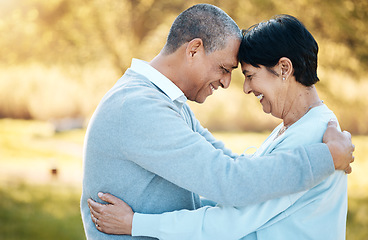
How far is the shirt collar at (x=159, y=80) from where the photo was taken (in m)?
1.75

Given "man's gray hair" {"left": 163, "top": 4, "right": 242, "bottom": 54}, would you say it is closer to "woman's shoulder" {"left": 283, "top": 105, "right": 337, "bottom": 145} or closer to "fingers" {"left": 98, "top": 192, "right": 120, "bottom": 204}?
"woman's shoulder" {"left": 283, "top": 105, "right": 337, "bottom": 145}

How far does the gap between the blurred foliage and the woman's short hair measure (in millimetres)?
2993

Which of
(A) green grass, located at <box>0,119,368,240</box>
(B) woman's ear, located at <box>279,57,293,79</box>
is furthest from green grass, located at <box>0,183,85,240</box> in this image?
(B) woman's ear, located at <box>279,57,293,79</box>

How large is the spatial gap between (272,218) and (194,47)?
82 centimetres

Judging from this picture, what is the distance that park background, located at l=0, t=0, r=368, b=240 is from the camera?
4637 millimetres

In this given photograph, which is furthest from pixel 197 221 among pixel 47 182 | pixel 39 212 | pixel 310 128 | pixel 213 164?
pixel 47 182

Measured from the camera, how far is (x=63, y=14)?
5023 mm

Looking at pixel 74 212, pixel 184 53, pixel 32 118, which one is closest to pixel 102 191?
pixel 184 53

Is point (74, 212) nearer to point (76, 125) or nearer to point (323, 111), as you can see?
point (76, 125)

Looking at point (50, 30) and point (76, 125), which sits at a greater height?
point (50, 30)

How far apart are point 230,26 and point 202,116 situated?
3.57m

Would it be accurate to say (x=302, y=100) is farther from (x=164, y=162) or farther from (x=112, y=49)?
(x=112, y=49)

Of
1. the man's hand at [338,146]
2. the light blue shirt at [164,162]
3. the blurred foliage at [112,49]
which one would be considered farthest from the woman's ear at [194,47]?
the blurred foliage at [112,49]

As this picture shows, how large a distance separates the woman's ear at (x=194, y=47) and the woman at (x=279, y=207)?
0.73 feet
